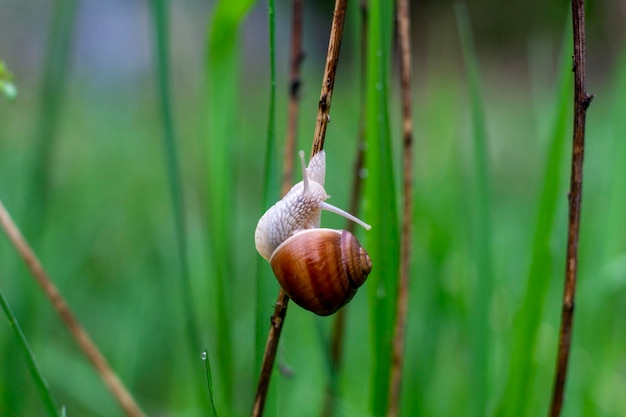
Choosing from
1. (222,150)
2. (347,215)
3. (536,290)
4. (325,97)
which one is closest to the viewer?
(325,97)

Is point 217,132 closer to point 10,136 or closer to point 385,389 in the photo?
point 385,389

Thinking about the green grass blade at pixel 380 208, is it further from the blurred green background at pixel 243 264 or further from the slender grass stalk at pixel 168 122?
the slender grass stalk at pixel 168 122

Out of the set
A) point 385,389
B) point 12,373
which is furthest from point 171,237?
point 385,389

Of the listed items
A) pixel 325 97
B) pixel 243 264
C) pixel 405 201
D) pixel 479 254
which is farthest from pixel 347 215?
pixel 243 264

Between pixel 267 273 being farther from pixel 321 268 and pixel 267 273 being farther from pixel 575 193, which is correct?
pixel 575 193

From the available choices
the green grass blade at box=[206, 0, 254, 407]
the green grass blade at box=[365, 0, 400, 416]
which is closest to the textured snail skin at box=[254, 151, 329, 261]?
the green grass blade at box=[365, 0, 400, 416]

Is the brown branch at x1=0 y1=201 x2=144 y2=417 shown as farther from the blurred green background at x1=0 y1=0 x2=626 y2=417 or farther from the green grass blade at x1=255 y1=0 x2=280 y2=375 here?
the green grass blade at x1=255 y1=0 x2=280 y2=375
